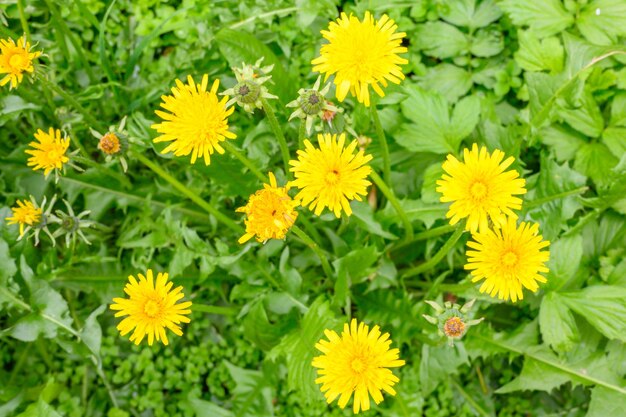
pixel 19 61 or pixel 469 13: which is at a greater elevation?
pixel 469 13

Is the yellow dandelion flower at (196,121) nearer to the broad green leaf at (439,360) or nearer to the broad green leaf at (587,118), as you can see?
the broad green leaf at (439,360)

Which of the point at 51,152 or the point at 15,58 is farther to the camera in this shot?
the point at 51,152

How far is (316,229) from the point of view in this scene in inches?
105

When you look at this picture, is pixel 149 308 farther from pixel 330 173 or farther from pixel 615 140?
pixel 615 140

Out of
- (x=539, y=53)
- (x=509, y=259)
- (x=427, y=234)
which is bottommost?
(x=427, y=234)

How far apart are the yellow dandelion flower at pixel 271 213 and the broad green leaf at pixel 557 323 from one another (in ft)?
3.75

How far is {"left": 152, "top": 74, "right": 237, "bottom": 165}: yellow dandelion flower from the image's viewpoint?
5.79 feet

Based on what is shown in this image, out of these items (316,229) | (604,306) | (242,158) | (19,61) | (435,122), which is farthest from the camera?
(316,229)

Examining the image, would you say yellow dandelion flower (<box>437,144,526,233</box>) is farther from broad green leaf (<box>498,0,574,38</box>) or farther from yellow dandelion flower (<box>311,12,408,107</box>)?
broad green leaf (<box>498,0,574,38</box>)

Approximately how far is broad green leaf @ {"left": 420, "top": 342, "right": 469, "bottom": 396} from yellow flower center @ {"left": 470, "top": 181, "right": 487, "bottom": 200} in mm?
937

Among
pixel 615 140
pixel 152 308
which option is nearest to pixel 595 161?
pixel 615 140

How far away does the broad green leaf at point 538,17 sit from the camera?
2715 mm

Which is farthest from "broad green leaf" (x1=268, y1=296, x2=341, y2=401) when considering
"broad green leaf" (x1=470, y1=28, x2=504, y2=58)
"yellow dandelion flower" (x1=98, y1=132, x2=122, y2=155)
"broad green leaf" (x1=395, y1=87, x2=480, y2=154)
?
"broad green leaf" (x1=470, y1=28, x2=504, y2=58)

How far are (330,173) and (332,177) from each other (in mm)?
13
